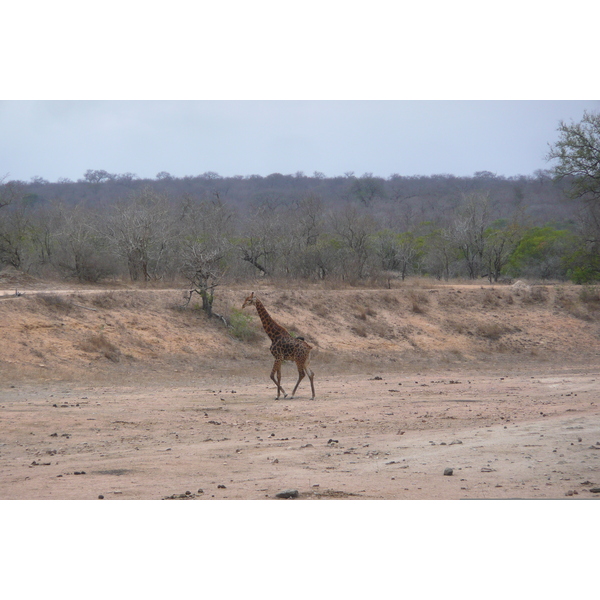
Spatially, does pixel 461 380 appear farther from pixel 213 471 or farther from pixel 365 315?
pixel 213 471

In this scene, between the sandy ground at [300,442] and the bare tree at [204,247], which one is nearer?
the sandy ground at [300,442]

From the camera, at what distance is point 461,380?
17484 mm

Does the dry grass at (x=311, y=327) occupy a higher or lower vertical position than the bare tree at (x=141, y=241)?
lower

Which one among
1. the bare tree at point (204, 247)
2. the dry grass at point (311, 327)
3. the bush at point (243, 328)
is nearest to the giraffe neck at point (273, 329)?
the dry grass at point (311, 327)

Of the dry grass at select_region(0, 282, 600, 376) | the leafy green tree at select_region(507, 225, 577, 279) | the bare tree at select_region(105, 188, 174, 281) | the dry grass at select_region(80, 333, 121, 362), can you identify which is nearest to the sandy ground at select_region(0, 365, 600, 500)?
the dry grass at select_region(80, 333, 121, 362)

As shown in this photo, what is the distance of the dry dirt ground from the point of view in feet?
23.1

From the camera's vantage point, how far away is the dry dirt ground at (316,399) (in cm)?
705

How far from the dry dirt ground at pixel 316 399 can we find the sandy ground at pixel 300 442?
0.13ft

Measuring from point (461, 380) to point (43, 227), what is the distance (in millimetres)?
23168

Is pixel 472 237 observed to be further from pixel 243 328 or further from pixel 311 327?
pixel 243 328

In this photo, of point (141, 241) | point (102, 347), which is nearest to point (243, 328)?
point (102, 347)

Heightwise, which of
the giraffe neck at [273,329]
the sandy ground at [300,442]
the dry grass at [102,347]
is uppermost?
the giraffe neck at [273,329]

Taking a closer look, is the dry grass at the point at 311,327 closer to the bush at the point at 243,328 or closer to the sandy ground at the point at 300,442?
the bush at the point at 243,328

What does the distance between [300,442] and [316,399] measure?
4.44 meters
